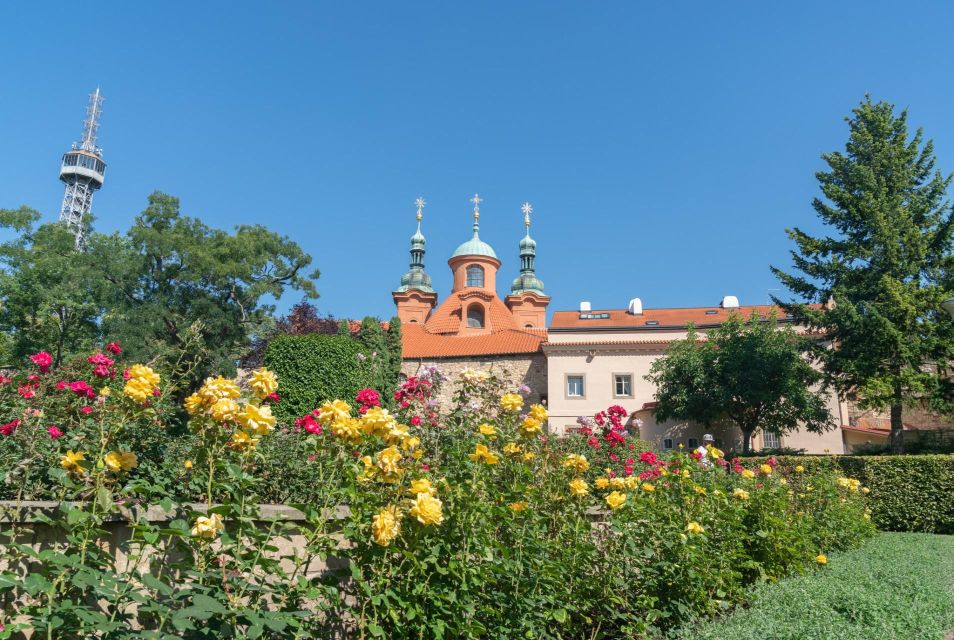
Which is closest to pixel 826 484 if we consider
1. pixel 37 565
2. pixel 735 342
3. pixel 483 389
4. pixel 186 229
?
pixel 483 389

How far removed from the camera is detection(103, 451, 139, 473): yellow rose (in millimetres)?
2758

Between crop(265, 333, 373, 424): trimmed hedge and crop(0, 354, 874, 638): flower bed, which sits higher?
crop(265, 333, 373, 424): trimmed hedge

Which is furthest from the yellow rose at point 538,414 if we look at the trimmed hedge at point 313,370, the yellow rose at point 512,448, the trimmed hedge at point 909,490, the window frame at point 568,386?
the window frame at point 568,386

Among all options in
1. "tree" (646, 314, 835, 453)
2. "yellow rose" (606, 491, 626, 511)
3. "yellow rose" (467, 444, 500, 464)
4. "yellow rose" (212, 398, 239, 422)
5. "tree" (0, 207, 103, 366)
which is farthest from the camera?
"tree" (0, 207, 103, 366)

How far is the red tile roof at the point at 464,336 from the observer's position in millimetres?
37500

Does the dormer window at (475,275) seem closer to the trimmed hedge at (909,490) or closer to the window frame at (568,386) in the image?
the window frame at (568,386)

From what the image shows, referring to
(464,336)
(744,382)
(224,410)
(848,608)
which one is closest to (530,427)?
(224,410)

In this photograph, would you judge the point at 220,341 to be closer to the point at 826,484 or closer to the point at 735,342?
the point at 735,342

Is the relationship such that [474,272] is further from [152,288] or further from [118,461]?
[118,461]

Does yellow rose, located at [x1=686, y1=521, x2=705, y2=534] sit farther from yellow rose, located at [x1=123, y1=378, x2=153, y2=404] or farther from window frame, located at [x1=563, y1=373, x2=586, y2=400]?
window frame, located at [x1=563, y1=373, x2=586, y2=400]

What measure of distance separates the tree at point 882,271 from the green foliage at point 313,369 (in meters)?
15.1

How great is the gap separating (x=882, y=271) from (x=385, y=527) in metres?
21.9

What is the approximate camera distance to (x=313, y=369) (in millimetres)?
18781

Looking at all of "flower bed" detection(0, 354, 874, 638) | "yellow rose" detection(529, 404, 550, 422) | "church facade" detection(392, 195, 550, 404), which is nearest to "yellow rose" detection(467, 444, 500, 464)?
"flower bed" detection(0, 354, 874, 638)
